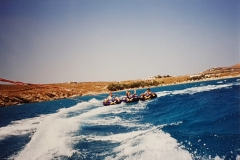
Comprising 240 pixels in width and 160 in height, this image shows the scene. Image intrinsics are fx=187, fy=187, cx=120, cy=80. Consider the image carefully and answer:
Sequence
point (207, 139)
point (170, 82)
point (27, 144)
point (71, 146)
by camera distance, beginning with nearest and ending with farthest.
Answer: point (207, 139) < point (71, 146) < point (27, 144) < point (170, 82)

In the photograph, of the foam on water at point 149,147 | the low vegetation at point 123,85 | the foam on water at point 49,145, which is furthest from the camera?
the low vegetation at point 123,85

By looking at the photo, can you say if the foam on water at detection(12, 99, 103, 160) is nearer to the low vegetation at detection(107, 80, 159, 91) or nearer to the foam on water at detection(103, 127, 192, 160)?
the foam on water at detection(103, 127, 192, 160)

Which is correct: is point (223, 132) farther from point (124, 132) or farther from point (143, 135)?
point (124, 132)

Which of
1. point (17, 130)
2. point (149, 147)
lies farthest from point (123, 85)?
point (149, 147)

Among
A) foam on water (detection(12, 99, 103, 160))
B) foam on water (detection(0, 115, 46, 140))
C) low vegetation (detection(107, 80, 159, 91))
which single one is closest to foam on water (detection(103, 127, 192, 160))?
foam on water (detection(12, 99, 103, 160))

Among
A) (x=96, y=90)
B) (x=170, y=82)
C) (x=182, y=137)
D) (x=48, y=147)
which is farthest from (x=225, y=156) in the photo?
(x=170, y=82)

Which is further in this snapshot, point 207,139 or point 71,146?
point 71,146

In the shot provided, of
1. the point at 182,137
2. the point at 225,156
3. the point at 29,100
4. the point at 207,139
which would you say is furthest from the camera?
the point at 29,100

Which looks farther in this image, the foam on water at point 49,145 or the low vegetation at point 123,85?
the low vegetation at point 123,85

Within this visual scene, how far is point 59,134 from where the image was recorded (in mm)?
11992

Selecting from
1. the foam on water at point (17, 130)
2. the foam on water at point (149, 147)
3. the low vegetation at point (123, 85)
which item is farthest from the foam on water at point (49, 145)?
the low vegetation at point (123, 85)

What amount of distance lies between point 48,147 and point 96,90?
64.1 metres

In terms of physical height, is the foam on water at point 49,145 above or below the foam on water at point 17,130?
above

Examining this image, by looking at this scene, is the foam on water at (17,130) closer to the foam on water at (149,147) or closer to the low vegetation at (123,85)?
the foam on water at (149,147)
